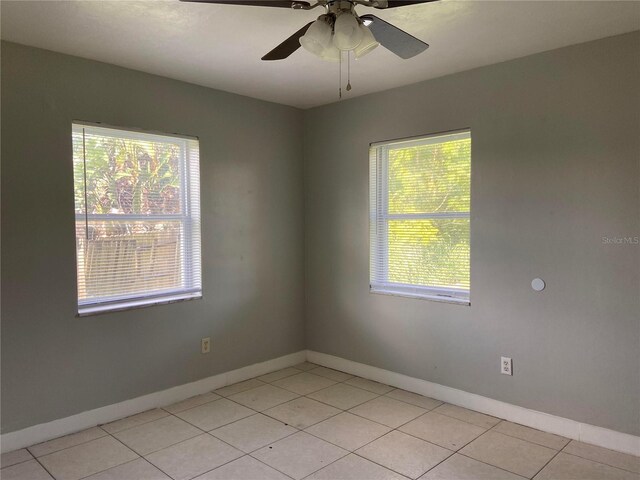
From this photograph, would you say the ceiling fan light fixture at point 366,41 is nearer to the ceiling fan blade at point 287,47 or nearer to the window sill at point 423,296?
the ceiling fan blade at point 287,47

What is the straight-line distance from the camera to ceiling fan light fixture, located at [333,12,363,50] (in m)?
1.69

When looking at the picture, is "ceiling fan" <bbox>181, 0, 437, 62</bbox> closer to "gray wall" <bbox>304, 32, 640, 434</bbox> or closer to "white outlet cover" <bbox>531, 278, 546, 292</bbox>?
"gray wall" <bbox>304, 32, 640, 434</bbox>

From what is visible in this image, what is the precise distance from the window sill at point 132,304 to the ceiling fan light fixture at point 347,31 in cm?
229

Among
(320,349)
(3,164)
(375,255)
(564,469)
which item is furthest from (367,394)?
(3,164)

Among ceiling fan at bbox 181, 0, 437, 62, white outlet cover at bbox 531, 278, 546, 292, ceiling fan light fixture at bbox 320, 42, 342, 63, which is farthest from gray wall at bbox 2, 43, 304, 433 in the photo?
white outlet cover at bbox 531, 278, 546, 292

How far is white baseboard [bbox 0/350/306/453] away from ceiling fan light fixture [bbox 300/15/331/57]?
2.65m

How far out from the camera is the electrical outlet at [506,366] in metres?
2.97

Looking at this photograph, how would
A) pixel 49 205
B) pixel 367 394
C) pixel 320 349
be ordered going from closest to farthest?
pixel 49 205 < pixel 367 394 < pixel 320 349

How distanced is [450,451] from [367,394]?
97 cm

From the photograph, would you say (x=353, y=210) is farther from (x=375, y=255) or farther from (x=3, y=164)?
(x=3, y=164)

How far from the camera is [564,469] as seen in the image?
2.38 m

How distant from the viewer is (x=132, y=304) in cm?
313

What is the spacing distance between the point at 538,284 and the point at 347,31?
203 cm

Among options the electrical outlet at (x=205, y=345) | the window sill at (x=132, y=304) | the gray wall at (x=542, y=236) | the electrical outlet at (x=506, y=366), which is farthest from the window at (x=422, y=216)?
the window sill at (x=132, y=304)
